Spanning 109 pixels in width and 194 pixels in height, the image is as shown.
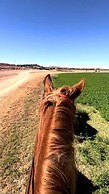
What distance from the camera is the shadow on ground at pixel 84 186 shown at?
6.36 m

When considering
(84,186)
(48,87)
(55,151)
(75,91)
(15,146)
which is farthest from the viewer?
(15,146)

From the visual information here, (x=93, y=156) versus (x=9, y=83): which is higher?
(x=93, y=156)

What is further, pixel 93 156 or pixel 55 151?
pixel 93 156

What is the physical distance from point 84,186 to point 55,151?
502cm

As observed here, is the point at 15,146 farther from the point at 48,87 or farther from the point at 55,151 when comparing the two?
the point at 55,151

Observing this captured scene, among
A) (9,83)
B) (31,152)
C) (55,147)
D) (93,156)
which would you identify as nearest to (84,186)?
(93,156)

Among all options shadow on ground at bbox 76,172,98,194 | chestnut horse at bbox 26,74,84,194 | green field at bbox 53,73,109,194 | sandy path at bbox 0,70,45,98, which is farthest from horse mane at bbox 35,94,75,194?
sandy path at bbox 0,70,45,98

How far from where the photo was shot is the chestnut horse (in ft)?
5.67

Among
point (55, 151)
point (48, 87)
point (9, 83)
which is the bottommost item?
point (9, 83)

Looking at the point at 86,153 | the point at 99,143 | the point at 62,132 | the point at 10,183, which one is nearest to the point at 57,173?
the point at 62,132

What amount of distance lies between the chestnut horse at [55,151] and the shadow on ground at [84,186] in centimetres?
457

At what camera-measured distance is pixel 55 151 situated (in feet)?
6.11

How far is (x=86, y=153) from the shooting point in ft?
28.0

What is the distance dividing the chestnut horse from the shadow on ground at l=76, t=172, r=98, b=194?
4568 mm
